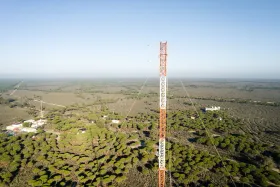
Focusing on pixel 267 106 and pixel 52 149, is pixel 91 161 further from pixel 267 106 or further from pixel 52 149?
pixel 267 106

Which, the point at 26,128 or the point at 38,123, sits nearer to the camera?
the point at 26,128

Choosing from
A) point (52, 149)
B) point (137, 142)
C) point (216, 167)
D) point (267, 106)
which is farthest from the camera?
point (267, 106)

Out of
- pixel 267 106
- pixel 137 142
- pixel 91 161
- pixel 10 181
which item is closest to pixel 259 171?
pixel 137 142

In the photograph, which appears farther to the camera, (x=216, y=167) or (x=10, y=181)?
(x=216, y=167)

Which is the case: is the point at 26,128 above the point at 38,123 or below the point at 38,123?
above

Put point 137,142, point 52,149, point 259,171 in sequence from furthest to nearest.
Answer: point 137,142
point 52,149
point 259,171

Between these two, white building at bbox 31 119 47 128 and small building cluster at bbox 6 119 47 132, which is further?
white building at bbox 31 119 47 128

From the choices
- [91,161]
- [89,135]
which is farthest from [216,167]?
[89,135]

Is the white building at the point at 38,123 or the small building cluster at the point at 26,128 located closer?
the small building cluster at the point at 26,128

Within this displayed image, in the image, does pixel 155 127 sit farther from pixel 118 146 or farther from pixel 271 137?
pixel 271 137
